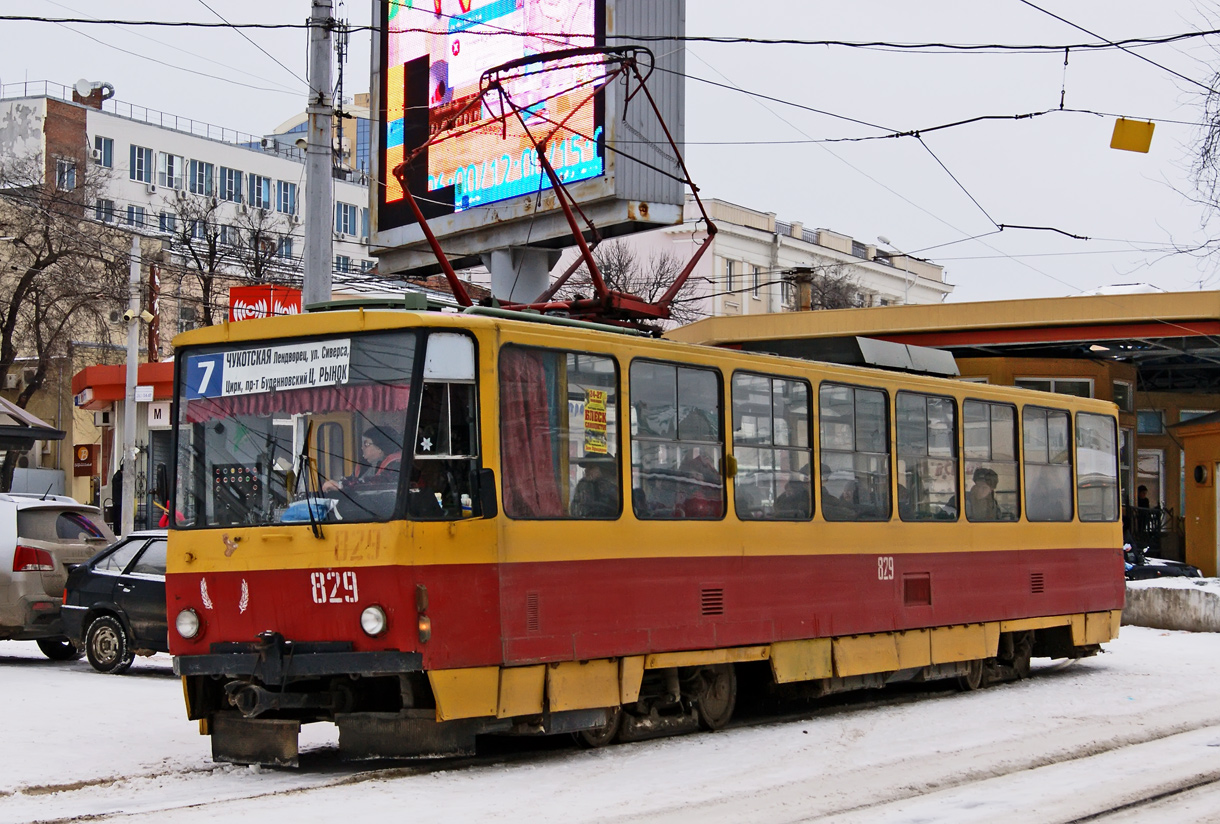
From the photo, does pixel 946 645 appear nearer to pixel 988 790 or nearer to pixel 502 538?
pixel 988 790

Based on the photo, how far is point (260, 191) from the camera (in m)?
71.8

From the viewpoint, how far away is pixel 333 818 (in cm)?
768

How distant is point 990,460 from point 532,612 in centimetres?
690

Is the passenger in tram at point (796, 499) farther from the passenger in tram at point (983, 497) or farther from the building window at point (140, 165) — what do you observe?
the building window at point (140, 165)

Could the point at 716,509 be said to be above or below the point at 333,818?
above

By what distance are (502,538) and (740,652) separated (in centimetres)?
283

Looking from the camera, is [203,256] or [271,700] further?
[203,256]

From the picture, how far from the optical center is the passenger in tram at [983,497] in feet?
47.5

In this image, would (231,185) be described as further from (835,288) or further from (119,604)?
(119,604)

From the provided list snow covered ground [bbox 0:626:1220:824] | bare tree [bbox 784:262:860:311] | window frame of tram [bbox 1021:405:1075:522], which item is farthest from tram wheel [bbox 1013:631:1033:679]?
bare tree [bbox 784:262:860:311]

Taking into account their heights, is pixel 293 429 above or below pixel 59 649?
above

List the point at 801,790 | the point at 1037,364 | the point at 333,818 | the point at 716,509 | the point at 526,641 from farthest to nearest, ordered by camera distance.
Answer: the point at 1037,364, the point at 716,509, the point at 526,641, the point at 801,790, the point at 333,818

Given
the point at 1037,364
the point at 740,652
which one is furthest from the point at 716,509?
the point at 1037,364

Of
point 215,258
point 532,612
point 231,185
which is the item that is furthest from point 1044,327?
point 231,185
